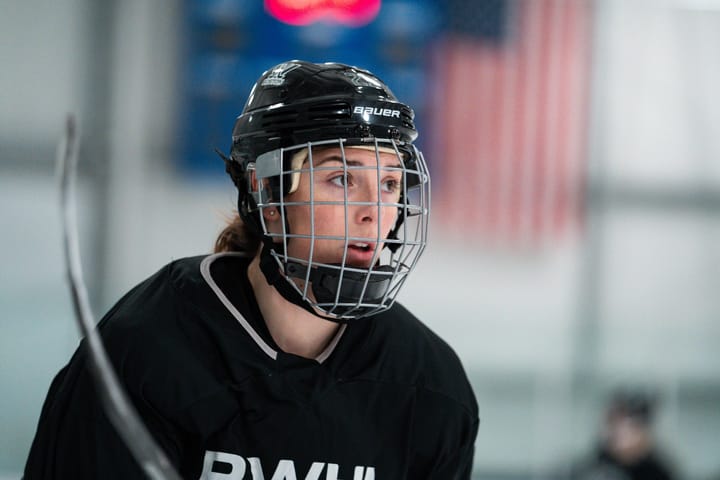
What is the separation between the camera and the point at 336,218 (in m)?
1.17

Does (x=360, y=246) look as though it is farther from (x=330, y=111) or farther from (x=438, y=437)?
(x=438, y=437)

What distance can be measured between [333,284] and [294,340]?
0.14 metres

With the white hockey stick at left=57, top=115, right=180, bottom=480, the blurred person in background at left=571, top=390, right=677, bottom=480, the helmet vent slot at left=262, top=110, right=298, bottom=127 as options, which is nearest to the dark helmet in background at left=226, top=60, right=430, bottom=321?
the helmet vent slot at left=262, top=110, right=298, bottom=127

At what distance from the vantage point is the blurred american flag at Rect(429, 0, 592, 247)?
4059 millimetres

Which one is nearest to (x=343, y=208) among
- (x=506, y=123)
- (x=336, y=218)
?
(x=336, y=218)

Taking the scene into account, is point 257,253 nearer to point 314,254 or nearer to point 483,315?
point 314,254

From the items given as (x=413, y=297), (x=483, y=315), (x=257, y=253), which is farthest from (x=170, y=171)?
(x=257, y=253)

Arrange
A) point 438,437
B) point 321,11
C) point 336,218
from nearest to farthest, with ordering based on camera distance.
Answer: point 336,218 < point 438,437 < point 321,11

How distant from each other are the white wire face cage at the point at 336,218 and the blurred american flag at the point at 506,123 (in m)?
2.86

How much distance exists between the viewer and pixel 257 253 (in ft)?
4.46

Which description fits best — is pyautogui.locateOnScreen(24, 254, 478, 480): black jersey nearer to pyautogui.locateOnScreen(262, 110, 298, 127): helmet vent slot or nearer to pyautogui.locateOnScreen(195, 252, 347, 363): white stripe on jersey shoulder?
pyautogui.locateOnScreen(195, 252, 347, 363): white stripe on jersey shoulder

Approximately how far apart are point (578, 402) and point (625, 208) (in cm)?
98

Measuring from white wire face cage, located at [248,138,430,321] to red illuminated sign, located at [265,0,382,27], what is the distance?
286 cm

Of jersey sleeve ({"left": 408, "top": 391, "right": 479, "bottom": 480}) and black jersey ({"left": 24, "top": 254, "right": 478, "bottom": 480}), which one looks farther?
jersey sleeve ({"left": 408, "top": 391, "right": 479, "bottom": 480})
